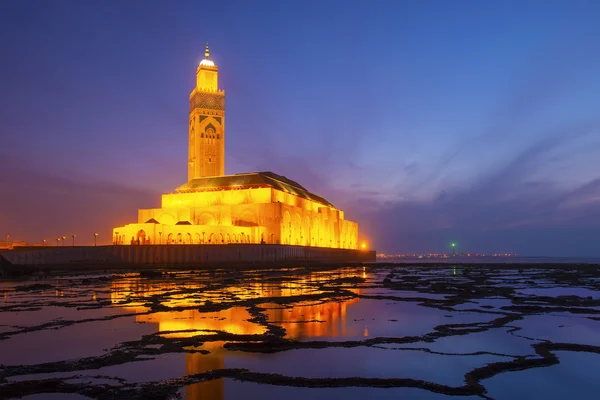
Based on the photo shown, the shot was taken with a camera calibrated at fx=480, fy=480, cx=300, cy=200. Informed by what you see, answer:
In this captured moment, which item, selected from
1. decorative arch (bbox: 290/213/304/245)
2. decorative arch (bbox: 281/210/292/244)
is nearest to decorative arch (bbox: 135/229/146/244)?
decorative arch (bbox: 281/210/292/244)

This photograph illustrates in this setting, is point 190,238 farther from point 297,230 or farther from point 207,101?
point 207,101

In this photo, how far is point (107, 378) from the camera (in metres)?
5.60

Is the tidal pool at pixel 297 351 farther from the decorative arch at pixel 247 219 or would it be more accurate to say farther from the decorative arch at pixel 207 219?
the decorative arch at pixel 207 219

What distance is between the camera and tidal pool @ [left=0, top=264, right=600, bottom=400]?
5.23m

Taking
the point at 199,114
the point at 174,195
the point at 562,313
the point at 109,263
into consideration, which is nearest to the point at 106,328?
the point at 562,313

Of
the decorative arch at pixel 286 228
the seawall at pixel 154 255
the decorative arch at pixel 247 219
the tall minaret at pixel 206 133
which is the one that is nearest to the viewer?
the seawall at pixel 154 255

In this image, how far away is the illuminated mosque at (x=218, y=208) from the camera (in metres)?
67.1

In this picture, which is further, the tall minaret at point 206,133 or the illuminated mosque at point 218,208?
the tall minaret at point 206,133

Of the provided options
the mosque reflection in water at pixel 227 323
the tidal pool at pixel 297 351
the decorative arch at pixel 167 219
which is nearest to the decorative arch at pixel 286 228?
the decorative arch at pixel 167 219

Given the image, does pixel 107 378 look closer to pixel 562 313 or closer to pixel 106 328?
pixel 106 328

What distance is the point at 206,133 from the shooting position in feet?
307

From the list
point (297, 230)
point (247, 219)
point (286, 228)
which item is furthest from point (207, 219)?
point (297, 230)

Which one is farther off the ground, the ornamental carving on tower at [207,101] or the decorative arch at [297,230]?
the ornamental carving on tower at [207,101]

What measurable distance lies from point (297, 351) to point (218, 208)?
70740mm
